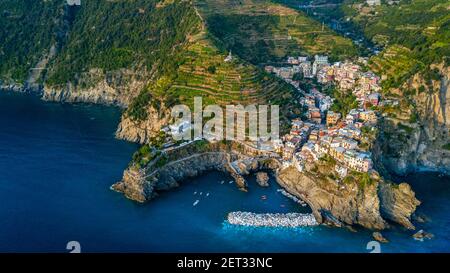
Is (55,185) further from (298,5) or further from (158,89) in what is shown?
(298,5)

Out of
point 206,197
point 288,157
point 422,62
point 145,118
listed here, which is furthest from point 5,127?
point 422,62

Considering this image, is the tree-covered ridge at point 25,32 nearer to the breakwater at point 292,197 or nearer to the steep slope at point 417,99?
the breakwater at point 292,197

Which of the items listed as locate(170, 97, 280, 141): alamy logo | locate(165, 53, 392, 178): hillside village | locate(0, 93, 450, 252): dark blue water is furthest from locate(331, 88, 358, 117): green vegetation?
locate(0, 93, 450, 252): dark blue water

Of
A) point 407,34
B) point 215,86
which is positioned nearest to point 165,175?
point 215,86

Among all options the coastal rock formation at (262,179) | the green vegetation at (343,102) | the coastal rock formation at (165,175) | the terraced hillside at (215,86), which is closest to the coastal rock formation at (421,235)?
the coastal rock formation at (262,179)

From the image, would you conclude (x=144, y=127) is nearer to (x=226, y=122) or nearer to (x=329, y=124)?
(x=226, y=122)

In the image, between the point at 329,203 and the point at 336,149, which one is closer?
the point at 329,203

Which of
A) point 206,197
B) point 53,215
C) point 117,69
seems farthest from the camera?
point 117,69
